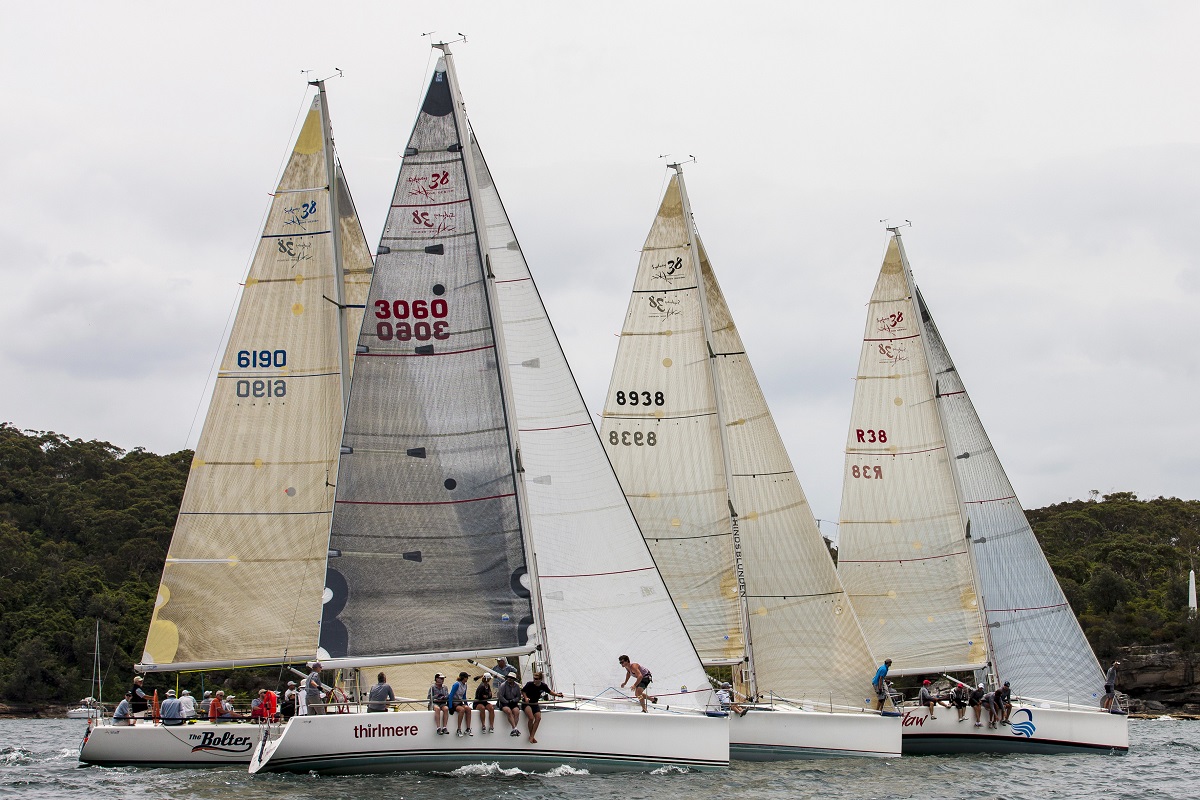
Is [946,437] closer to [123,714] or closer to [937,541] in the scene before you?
[937,541]

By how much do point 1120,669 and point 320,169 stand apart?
1796 inches

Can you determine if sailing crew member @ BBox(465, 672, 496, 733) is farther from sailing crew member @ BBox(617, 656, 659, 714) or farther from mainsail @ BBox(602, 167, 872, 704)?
mainsail @ BBox(602, 167, 872, 704)

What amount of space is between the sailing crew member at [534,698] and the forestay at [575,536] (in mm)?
774

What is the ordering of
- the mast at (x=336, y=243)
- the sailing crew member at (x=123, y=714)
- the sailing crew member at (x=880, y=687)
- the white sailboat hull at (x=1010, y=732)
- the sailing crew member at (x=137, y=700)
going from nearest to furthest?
the sailing crew member at (x=123, y=714) < the sailing crew member at (x=137, y=700) < the sailing crew member at (x=880, y=687) < the mast at (x=336, y=243) < the white sailboat hull at (x=1010, y=732)

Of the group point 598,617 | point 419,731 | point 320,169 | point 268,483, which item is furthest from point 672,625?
point 320,169

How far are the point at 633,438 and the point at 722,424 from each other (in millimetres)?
1846

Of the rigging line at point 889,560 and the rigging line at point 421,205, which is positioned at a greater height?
the rigging line at point 421,205

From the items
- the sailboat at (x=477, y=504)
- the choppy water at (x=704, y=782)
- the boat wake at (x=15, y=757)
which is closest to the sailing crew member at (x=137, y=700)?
the choppy water at (x=704, y=782)

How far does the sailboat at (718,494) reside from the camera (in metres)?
26.3

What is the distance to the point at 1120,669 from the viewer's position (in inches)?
2347

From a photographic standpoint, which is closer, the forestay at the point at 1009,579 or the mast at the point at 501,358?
the mast at the point at 501,358

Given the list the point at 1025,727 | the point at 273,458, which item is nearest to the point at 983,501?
the point at 1025,727

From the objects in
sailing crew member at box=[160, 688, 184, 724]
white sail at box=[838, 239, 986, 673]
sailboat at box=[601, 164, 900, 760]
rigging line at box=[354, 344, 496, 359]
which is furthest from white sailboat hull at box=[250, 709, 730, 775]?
white sail at box=[838, 239, 986, 673]

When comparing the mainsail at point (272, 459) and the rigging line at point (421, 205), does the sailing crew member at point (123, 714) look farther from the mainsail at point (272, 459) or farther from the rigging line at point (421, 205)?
the rigging line at point (421, 205)
